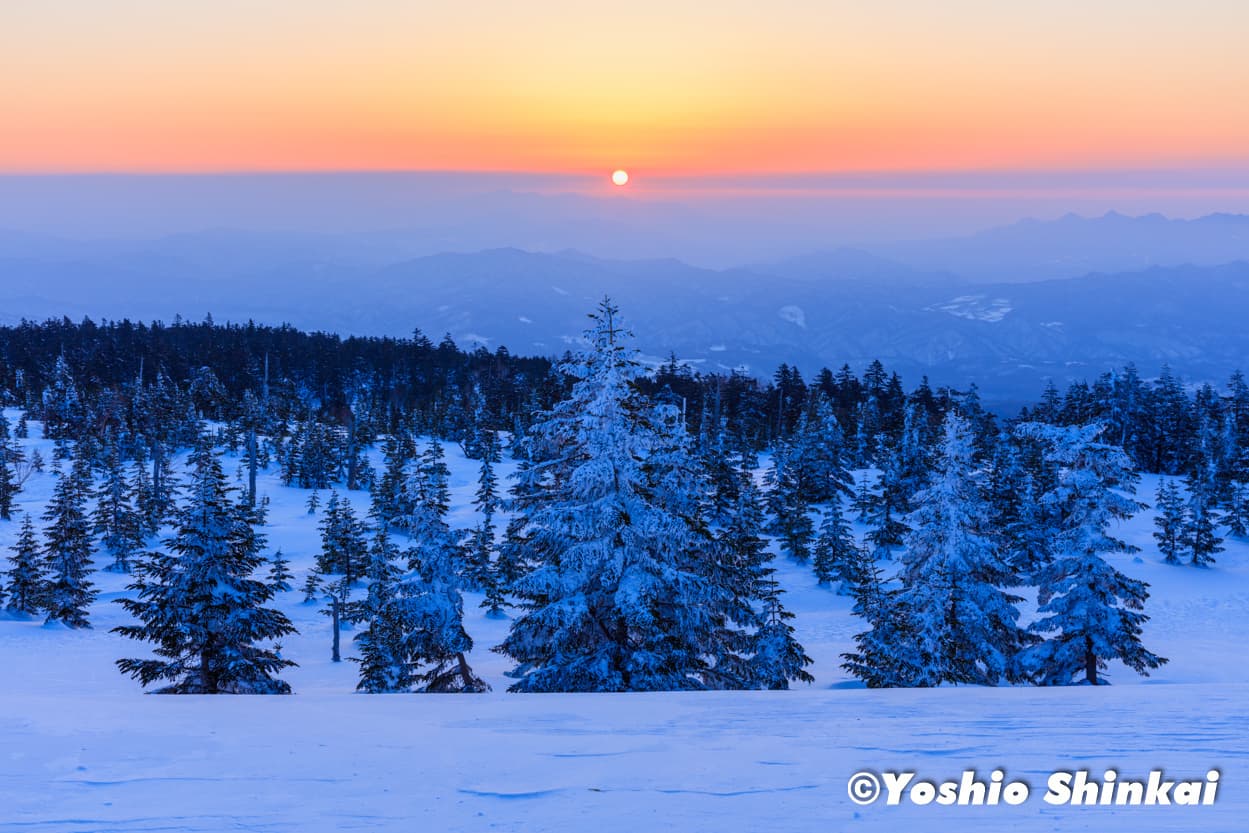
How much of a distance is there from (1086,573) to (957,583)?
3268 millimetres

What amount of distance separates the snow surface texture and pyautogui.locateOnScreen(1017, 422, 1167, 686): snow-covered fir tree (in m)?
10.8

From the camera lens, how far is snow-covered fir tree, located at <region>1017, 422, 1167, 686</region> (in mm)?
21266

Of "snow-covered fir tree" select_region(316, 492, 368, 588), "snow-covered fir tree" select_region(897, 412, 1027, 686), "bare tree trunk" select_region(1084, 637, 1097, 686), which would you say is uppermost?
"snow-covered fir tree" select_region(897, 412, 1027, 686)

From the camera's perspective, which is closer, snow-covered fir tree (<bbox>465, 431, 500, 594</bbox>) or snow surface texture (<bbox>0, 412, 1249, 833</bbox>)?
snow surface texture (<bbox>0, 412, 1249, 833</bbox>)

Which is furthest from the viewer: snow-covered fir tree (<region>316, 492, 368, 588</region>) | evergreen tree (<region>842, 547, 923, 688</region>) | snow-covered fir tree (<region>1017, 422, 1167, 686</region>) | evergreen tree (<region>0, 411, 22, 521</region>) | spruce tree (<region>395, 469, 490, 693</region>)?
evergreen tree (<region>0, 411, 22, 521</region>)

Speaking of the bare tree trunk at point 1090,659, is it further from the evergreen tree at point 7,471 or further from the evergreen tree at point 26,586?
the evergreen tree at point 7,471

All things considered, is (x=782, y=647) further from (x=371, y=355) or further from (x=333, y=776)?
(x=371, y=355)

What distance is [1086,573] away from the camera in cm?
2142

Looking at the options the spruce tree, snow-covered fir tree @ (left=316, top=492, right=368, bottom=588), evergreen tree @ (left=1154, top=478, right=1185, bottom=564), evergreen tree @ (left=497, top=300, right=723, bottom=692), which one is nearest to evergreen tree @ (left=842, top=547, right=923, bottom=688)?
evergreen tree @ (left=497, top=300, right=723, bottom=692)

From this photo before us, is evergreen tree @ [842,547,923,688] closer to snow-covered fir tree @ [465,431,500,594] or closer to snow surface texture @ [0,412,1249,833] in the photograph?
snow surface texture @ [0,412,1249,833]

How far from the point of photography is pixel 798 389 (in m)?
94.8

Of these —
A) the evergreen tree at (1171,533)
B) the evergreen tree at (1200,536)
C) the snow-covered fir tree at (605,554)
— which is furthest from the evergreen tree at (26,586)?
the evergreen tree at (1200,536)

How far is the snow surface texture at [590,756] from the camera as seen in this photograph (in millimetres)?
6758

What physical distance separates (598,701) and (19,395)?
336 feet
